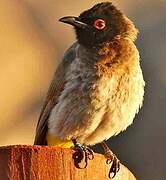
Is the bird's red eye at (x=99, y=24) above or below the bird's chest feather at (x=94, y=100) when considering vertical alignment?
above

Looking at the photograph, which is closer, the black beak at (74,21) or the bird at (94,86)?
the bird at (94,86)

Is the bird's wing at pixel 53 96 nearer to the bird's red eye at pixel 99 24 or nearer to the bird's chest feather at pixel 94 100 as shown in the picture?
the bird's chest feather at pixel 94 100

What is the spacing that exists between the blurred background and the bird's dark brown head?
165 centimetres

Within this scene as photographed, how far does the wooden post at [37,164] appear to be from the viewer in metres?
3.12

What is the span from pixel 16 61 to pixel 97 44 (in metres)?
2.04

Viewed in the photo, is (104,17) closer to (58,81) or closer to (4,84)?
(58,81)

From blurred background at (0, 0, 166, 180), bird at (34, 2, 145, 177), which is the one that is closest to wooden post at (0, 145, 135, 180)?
bird at (34, 2, 145, 177)

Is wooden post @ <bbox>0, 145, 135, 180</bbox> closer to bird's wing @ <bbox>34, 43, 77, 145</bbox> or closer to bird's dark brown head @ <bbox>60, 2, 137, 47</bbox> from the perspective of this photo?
bird's wing @ <bbox>34, 43, 77, 145</bbox>

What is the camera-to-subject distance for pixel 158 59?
6.60 m

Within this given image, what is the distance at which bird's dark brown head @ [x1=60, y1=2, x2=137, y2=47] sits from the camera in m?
4.71

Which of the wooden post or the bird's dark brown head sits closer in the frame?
the wooden post

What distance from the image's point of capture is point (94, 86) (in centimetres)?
439

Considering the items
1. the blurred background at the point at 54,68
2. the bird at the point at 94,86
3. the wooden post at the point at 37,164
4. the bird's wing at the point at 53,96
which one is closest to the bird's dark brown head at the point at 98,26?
the bird at the point at 94,86

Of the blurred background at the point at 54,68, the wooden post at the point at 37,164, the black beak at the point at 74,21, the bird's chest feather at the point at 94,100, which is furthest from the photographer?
the blurred background at the point at 54,68
